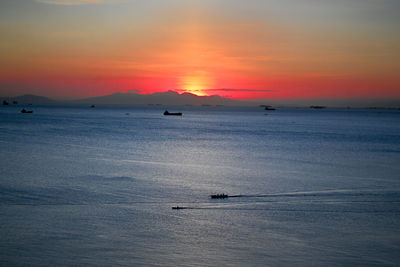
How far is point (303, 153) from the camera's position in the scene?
128ft

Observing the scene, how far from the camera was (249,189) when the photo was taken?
2036cm

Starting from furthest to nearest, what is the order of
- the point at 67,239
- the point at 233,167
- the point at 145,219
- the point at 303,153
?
the point at 303,153
the point at 233,167
the point at 145,219
the point at 67,239

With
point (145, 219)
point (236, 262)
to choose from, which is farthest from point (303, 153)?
A: point (236, 262)

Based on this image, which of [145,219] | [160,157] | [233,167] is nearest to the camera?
[145,219]

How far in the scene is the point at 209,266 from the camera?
1053 cm

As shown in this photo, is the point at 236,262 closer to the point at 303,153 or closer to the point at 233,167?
the point at 233,167

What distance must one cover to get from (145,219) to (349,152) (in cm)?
3092

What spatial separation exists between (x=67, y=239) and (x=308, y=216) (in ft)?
28.6

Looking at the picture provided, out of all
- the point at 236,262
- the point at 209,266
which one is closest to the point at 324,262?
the point at 236,262

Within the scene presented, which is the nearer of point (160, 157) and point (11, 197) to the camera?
point (11, 197)

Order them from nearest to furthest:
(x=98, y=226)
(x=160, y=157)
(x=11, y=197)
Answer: (x=98, y=226) → (x=11, y=197) → (x=160, y=157)

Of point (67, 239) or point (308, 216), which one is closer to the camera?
point (67, 239)

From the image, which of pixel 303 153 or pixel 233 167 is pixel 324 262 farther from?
pixel 303 153

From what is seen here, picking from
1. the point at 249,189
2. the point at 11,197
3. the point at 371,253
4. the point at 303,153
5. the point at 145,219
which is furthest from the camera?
the point at 303,153
